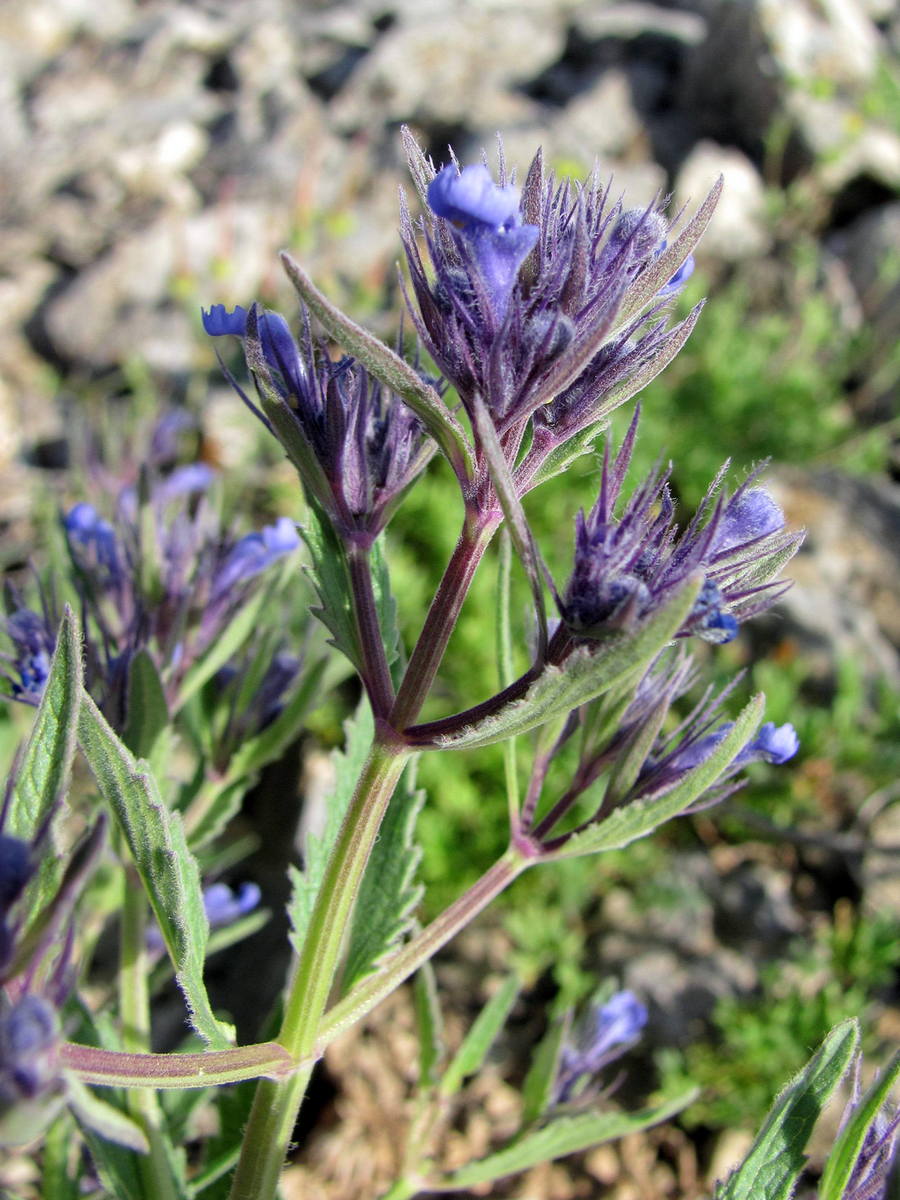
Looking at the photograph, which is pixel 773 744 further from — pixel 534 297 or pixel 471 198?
pixel 471 198

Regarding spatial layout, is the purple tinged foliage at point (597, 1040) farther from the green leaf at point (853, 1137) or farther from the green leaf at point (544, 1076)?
the green leaf at point (853, 1137)

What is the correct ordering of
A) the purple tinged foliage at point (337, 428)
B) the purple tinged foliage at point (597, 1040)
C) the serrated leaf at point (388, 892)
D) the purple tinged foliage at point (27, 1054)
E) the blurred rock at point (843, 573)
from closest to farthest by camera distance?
the purple tinged foliage at point (27, 1054) → the purple tinged foliage at point (337, 428) → the serrated leaf at point (388, 892) → the purple tinged foliage at point (597, 1040) → the blurred rock at point (843, 573)

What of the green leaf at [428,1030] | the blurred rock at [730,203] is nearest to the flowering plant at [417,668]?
the green leaf at [428,1030]

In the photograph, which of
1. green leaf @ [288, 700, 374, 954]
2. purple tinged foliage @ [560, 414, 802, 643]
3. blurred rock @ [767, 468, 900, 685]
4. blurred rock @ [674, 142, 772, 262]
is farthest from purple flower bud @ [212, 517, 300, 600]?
blurred rock @ [674, 142, 772, 262]

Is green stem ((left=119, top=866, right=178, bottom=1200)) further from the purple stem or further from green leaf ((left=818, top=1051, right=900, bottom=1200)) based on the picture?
green leaf ((left=818, top=1051, right=900, bottom=1200))

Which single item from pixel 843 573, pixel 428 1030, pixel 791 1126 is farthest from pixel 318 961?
pixel 843 573

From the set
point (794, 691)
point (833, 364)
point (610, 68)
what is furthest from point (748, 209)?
point (794, 691)

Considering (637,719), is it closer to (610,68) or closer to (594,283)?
(594,283)
